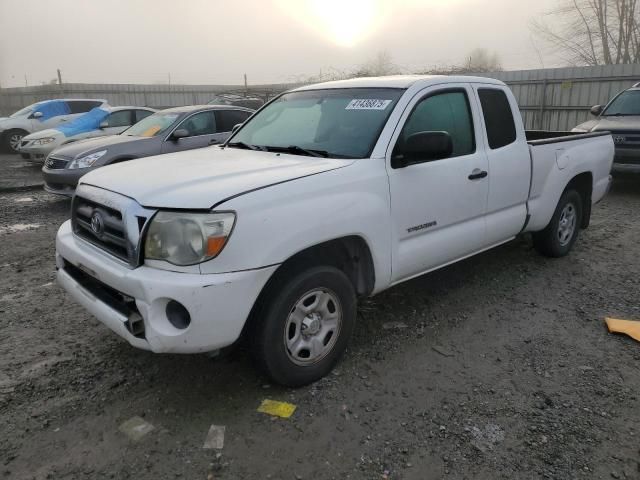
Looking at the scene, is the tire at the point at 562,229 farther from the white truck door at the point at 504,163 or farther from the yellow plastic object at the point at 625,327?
the yellow plastic object at the point at 625,327

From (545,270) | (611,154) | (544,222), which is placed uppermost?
(611,154)

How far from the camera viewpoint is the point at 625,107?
9570 mm

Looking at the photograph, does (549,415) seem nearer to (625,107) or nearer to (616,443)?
(616,443)

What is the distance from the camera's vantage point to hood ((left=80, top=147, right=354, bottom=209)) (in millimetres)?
2666

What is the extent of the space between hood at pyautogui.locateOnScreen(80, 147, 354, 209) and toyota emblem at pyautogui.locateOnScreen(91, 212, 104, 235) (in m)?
0.18

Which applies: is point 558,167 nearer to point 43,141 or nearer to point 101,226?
point 101,226

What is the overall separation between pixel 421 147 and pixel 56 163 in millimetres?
6573

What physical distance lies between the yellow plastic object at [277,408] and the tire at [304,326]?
12 cm

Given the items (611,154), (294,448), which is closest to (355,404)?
(294,448)

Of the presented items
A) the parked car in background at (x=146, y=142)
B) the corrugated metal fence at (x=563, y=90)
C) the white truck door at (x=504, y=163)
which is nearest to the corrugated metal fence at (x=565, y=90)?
the corrugated metal fence at (x=563, y=90)

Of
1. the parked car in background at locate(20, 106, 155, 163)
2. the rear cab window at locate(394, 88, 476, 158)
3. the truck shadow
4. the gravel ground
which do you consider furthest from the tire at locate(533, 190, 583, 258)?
the gravel ground

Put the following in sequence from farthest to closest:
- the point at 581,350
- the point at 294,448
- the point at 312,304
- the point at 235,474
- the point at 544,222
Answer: the point at 544,222 < the point at 581,350 < the point at 312,304 < the point at 294,448 < the point at 235,474

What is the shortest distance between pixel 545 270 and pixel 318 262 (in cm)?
304

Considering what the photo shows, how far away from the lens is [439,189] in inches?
141
